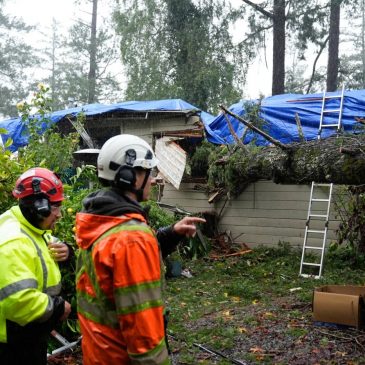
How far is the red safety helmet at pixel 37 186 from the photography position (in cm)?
252

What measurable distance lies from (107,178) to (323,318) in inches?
160

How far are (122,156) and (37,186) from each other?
2.55 feet

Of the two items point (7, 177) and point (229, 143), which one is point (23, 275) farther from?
point (229, 143)

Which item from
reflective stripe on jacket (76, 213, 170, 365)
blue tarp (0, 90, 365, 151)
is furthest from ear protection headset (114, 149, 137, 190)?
blue tarp (0, 90, 365, 151)

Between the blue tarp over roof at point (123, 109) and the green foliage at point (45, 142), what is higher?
the blue tarp over roof at point (123, 109)

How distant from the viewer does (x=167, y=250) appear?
2.59 m

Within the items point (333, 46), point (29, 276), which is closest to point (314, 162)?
point (29, 276)

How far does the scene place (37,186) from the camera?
2.52 m

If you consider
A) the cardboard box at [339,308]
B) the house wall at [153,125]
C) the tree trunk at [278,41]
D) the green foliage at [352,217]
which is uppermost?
the tree trunk at [278,41]

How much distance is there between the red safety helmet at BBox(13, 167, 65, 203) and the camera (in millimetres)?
2516

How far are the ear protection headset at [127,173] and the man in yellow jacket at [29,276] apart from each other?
0.71 meters

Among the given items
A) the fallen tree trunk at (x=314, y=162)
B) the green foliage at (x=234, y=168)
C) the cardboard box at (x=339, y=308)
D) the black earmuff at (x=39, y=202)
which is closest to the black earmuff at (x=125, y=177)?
the black earmuff at (x=39, y=202)

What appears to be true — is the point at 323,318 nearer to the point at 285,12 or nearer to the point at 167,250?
the point at 167,250

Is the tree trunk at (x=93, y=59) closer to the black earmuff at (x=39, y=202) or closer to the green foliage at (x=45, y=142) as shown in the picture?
the green foliage at (x=45, y=142)
